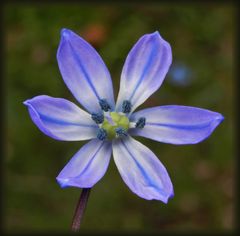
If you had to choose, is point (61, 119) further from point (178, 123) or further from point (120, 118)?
point (178, 123)

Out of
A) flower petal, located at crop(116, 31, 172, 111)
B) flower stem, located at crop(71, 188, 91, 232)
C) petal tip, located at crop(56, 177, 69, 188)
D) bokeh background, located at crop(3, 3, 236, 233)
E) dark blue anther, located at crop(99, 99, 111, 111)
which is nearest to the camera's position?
flower stem, located at crop(71, 188, 91, 232)

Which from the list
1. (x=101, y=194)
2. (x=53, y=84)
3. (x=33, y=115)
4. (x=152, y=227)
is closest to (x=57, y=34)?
(x=53, y=84)

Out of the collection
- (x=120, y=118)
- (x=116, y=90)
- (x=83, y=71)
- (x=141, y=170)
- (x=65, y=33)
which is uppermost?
(x=65, y=33)

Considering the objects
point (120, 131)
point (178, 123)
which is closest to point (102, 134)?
point (120, 131)

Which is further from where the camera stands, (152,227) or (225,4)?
(225,4)

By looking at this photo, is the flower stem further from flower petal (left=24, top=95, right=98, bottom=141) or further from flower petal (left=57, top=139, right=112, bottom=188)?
flower petal (left=24, top=95, right=98, bottom=141)

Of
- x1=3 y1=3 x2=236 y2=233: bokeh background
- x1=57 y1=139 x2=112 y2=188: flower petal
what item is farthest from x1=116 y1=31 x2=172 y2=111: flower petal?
x1=3 y1=3 x2=236 y2=233: bokeh background

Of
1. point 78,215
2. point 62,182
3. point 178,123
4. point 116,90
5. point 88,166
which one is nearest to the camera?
point 78,215

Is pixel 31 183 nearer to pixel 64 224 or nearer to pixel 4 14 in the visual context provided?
pixel 64 224
